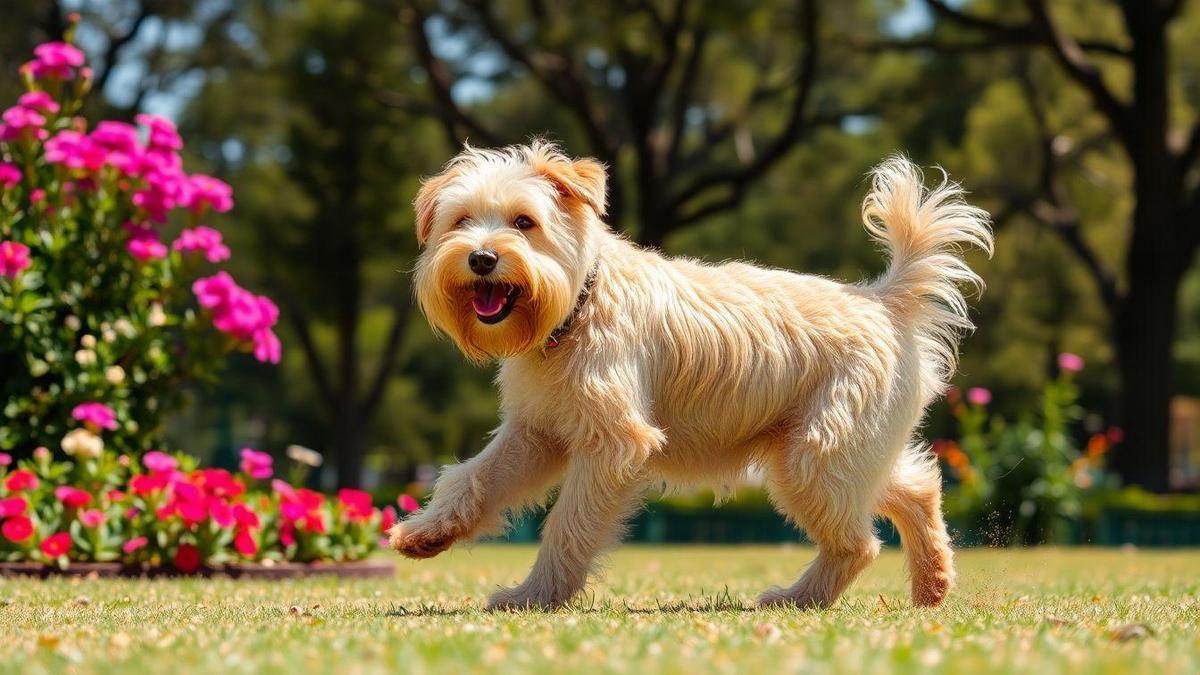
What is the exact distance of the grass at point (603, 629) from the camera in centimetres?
412

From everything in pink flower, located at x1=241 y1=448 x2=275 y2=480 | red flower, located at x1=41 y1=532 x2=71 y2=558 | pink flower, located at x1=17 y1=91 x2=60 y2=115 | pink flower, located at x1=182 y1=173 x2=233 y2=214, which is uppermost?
pink flower, located at x1=17 y1=91 x2=60 y2=115

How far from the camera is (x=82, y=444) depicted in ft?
29.9

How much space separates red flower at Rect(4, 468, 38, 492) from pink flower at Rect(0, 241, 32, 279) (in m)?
1.19

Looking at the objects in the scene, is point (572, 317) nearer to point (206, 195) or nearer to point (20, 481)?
point (20, 481)

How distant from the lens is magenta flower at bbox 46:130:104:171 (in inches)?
379

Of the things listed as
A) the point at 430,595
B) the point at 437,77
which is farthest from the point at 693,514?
the point at 430,595

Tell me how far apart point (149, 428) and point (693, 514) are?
11325mm

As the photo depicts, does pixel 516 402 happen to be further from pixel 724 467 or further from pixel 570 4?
pixel 570 4

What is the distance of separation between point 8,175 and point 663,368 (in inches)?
201

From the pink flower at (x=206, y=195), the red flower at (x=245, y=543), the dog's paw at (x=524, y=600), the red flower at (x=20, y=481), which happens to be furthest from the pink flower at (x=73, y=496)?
the dog's paw at (x=524, y=600)

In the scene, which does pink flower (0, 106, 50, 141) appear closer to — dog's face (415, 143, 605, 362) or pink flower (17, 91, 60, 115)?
pink flower (17, 91, 60, 115)

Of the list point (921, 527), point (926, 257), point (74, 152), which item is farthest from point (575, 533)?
point (74, 152)

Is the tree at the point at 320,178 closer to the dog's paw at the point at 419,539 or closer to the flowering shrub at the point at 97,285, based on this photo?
the flowering shrub at the point at 97,285

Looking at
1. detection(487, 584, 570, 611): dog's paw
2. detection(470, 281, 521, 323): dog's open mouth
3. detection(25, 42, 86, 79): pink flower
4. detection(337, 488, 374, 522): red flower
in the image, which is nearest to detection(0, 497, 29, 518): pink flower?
detection(337, 488, 374, 522): red flower
